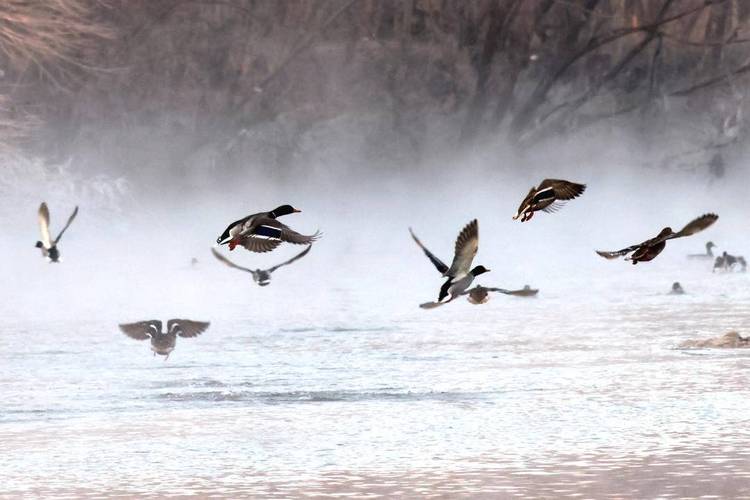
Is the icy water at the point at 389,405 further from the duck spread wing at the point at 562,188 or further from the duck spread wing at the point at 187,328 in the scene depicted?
the duck spread wing at the point at 562,188

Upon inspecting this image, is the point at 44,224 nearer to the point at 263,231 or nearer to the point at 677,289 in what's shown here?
the point at 263,231

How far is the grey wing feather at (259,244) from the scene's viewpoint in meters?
9.20

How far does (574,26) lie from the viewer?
102 ft

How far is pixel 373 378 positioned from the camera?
12.4 m

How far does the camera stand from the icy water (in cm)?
884

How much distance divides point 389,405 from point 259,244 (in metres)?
2.00

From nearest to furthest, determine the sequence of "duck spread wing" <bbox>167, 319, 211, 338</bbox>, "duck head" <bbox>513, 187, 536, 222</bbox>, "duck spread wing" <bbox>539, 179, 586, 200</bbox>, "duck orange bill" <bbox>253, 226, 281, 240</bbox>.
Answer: "duck head" <bbox>513, 187, 536, 222</bbox>
"duck spread wing" <bbox>539, 179, 586, 200</bbox>
"duck orange bill" <bbox>253, 226, 281, 240</bbox>
"duck spread wing" <bbox>167, 319, 211, 338</bbox>

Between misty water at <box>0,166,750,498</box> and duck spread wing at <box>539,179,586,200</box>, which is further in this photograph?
misty water at <box>0,166,750,498</box>

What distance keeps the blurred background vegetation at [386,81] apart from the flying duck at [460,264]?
21340 mm

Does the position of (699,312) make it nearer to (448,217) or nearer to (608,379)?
(608,379)

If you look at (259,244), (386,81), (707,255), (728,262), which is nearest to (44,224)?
(259,244)

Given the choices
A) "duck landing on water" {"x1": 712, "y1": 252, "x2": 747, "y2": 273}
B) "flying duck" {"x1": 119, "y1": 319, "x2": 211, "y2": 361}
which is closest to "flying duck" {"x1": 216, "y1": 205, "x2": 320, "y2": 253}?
"flying duck" {"x1": 119, "y1": 319, "x2": 211, "y2": 361}

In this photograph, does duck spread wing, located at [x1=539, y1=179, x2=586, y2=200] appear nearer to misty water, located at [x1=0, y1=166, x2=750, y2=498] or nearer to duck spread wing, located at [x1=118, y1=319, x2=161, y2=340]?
misty water, located at [x1=0, y1=166, x2=750, y2=498]

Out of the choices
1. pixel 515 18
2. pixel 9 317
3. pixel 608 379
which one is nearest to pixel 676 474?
pixel 608 379
